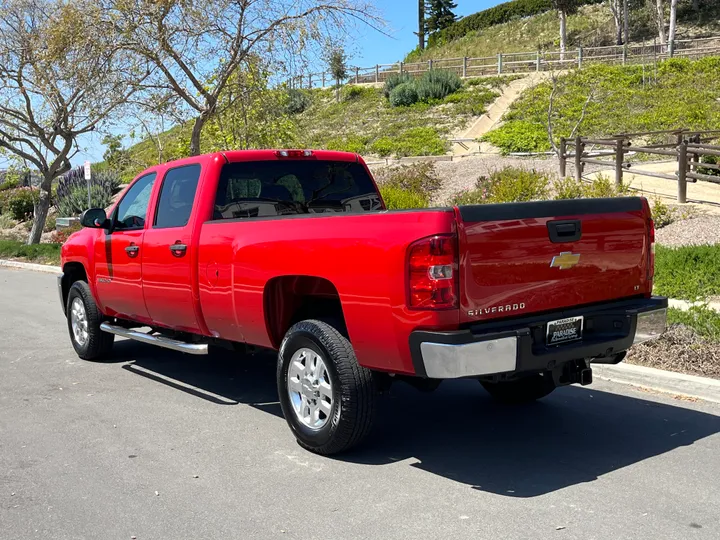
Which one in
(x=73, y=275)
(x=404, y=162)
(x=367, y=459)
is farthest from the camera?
(x=404, y=162)

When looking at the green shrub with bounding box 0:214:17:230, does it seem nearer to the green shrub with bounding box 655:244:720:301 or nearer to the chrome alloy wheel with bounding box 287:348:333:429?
the green shrub with bounding box 655:244:720:301

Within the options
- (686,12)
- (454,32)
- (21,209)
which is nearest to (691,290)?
(21,209)

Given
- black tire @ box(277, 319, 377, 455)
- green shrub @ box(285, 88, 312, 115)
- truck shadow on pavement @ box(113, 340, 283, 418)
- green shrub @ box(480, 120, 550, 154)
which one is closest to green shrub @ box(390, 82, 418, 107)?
green shrub @ box(480, 120, 550, 154)

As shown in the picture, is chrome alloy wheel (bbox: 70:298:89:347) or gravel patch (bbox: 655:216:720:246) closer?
chrome alloy wheel (bbox: 70:298:89:347)

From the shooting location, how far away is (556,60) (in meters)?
48.9

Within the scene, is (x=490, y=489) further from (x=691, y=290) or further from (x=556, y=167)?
(x=556, y=167)

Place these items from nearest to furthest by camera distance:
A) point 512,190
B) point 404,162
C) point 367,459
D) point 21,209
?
point 367,459 → point 512,190 → point 404,162 → point 21,209

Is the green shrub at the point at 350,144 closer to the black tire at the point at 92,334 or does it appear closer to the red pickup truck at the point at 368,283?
the black tire at the point at 92,334

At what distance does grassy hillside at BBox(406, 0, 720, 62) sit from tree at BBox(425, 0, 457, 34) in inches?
206

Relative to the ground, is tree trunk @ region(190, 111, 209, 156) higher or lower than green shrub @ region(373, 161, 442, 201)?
higher

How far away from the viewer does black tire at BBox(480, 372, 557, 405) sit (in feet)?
20.9

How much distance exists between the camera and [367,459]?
5.36 meters

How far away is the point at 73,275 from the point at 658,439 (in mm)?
6277

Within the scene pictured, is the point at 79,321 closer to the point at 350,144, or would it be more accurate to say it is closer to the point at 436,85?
the point at 350,144
